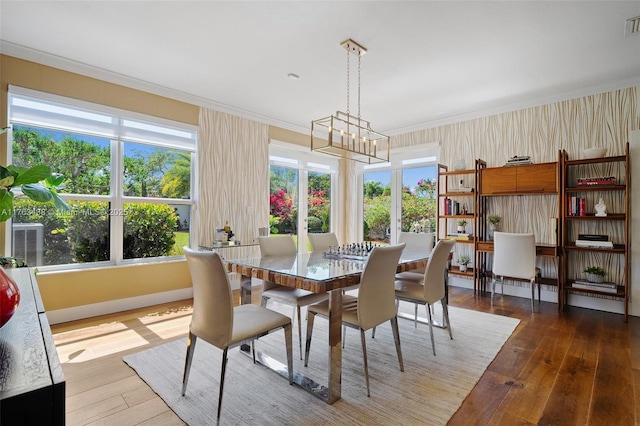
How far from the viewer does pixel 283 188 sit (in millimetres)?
5551

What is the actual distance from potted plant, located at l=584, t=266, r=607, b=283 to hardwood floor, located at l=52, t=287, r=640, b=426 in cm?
42

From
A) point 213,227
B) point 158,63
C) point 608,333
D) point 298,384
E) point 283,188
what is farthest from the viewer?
point 283,188

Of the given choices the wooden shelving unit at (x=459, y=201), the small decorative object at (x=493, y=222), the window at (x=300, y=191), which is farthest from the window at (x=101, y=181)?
the small decorative object at (x=493, y=222)

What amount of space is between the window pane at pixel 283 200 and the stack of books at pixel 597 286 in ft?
13.5

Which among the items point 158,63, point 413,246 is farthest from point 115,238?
point 413,246

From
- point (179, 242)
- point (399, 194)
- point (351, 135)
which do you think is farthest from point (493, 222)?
point (179, 242)

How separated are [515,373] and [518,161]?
295 cm

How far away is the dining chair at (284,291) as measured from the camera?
2572 mm

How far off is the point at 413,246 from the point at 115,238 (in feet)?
11.3

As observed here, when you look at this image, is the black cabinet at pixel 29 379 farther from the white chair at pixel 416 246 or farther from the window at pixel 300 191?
the window at pixel 300 191

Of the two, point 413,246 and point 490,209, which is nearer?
point 413,246

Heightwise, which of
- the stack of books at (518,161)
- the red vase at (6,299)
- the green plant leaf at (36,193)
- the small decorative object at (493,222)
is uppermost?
the stack of books at (518,161)

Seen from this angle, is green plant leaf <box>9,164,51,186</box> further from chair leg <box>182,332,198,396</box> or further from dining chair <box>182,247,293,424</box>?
chair leg <box>182,332,198,396</box>

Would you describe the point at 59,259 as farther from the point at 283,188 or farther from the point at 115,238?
the point at 283,188
